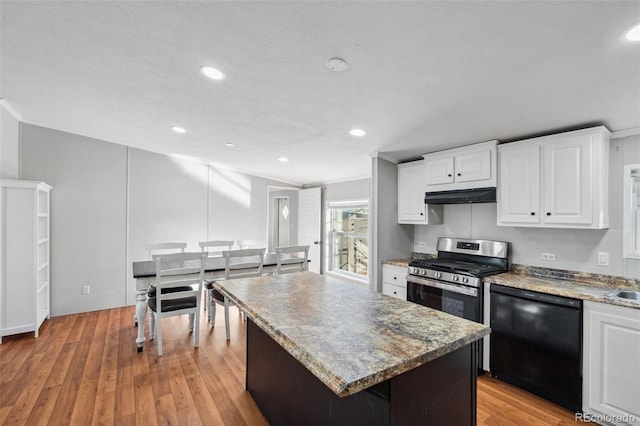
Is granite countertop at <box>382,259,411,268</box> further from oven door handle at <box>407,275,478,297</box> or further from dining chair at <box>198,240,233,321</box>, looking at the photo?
dining chair at <box>198,240,233,321</box>

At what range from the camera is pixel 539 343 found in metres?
2.18

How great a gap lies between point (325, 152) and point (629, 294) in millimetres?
3028

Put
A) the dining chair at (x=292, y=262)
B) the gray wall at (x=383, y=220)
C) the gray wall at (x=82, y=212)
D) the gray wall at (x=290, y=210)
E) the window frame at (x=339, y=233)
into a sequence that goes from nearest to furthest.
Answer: the gray wall at (x=383, y=220) < the dining chair at (x=292, y=262) < the gray wall at (x=82, y=212) < the window frame at (x=339, y=233) < the gray wall at (x=290, y=210)

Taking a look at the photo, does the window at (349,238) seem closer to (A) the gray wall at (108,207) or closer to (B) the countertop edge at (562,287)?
(A) the gray wall at (108,207)

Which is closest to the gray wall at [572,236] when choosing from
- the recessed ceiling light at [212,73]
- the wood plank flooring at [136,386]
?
the wood plank flooring at [136,386]

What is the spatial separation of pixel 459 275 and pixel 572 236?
96 centimetres

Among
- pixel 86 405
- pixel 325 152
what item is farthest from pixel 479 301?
pixel 86 405

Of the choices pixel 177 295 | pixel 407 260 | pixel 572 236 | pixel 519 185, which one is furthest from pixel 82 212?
pixel 572 236

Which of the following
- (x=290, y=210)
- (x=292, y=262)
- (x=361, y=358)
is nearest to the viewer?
(x=361, y=358)

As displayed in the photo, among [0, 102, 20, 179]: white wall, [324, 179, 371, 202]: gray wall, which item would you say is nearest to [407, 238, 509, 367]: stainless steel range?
[324, 179, 371, 202]: gray wall

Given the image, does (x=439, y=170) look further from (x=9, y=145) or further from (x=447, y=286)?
(x=9, y=145)

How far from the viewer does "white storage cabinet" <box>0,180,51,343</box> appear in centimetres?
315

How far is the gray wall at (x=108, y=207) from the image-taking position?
13.2 feet

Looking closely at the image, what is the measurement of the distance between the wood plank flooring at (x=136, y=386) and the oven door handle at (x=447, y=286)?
2.40ft
